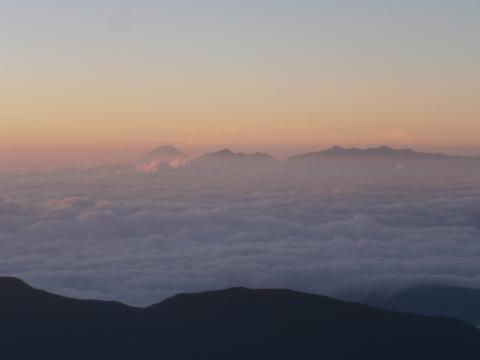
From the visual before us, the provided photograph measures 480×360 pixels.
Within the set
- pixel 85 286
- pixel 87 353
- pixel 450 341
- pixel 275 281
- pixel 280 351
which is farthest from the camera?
pixel 275 281

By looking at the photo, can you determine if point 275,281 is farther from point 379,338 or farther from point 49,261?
point 379,338

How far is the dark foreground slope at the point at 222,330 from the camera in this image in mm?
96250

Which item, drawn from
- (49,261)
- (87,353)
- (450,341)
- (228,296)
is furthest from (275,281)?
(87,353)

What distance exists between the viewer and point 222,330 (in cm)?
10575

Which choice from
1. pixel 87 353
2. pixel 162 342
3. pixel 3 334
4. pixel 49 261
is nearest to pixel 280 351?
pixel 162 342

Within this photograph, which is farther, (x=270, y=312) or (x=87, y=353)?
(x=270, y=312)

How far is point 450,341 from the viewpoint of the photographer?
109 meters

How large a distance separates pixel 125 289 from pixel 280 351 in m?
64.2

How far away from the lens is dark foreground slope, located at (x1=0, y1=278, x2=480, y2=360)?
96.2 meters

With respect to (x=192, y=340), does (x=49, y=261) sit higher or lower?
higher

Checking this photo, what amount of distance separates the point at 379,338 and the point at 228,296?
24.7m

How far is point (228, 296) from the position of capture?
120438mm

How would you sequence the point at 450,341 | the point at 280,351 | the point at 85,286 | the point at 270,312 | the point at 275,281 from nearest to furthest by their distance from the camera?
the point at 280,351
the point at 450,341
the point at 270,312
the point at 85,286
the point at 275,281

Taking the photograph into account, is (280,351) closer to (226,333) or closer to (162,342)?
(226,333)
